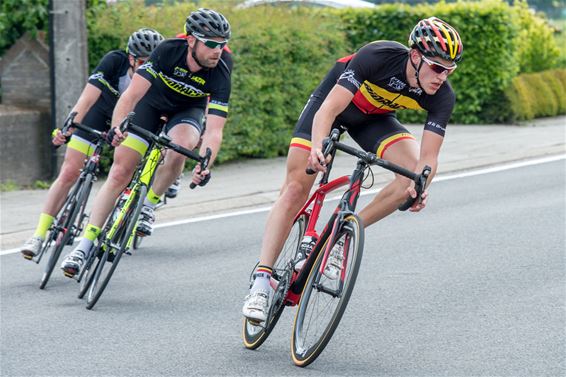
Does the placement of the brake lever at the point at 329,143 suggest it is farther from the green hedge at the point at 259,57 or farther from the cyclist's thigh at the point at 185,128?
the green hedge at the point at 259,57

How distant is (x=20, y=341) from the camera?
731cm

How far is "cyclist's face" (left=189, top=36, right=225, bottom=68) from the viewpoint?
8.09 meters

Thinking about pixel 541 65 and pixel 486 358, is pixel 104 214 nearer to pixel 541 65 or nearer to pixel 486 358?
pixel 486 358

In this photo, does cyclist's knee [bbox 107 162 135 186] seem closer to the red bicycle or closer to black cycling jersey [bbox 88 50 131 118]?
black cycling jersey [bbox 88 50 131 118]

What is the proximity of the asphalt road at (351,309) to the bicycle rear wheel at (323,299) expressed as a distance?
154 millimetres

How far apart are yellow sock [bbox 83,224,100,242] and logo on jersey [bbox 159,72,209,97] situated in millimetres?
1173

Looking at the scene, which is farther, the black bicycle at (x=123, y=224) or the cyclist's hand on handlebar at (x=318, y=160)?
the black bicycle at (x=123, y=224)

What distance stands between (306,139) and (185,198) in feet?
20.9

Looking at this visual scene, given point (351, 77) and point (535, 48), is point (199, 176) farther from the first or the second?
point (535, 48)

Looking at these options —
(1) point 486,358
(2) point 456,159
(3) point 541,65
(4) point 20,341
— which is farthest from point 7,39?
(3) point 541,65

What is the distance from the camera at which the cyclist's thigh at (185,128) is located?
8820mm

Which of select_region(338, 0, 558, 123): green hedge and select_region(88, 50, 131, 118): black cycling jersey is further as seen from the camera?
select_region(338, 0, 558, 123): green hedge

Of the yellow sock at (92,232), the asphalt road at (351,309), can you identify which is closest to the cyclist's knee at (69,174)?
the asphalt road at (351,309)

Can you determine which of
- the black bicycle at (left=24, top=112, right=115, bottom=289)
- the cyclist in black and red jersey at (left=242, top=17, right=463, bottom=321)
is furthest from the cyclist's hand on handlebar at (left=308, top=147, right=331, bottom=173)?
the black bicycle at (left=24, top=112, right=115, bottom=289)
